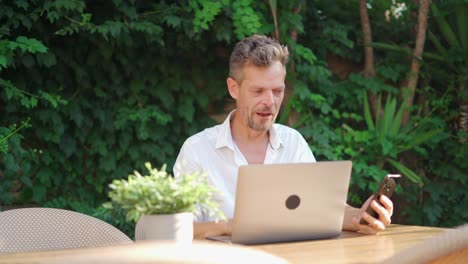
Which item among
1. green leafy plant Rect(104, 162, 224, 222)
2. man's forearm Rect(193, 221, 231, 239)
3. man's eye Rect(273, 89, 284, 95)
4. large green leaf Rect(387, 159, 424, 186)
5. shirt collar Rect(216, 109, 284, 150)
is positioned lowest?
large green leaf Rect(387, 159, 424, 186)

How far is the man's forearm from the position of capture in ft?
8.04

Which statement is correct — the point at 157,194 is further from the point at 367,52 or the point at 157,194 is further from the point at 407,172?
the point at 367,52

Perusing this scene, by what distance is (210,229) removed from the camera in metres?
2.46

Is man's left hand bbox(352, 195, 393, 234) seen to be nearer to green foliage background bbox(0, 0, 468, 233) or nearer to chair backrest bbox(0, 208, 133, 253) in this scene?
chair backrest bbox(0, 208, 133, 253)

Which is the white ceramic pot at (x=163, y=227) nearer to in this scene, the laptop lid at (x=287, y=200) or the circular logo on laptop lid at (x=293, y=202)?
the laptop lid at (x=287, y=200)

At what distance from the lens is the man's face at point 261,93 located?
2.99 m

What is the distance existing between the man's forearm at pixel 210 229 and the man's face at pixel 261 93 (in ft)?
2.14

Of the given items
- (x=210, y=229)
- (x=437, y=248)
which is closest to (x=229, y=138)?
(x=210, y=229)

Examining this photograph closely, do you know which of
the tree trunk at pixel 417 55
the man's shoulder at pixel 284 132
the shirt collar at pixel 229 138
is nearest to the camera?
the shirt collar at pixel 229 138

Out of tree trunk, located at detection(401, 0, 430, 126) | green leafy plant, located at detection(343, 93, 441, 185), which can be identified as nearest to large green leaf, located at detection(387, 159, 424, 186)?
green leafy plant, located at detection(343, 93, 441, 185)

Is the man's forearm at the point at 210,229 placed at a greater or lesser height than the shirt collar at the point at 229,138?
lesser

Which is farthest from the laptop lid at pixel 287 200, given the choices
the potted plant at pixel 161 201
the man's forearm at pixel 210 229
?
the potted plant at pixel 161 201

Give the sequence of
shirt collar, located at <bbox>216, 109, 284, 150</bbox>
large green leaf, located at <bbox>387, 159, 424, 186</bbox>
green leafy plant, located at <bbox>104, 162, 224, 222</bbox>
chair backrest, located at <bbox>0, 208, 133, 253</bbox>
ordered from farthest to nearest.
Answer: large green leaf, located at <bbox>387, 159, 424, 186</bbox> < shirt collar, located at <bbox>216, 109, 284, 150</bbox> < chair backrest, located at <bbox>0, 208, 133, 253</bbox> < green leafy plant, located at <bbox>104, 162, 224, 222</bbox>

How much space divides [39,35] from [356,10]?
2303 millimetres
